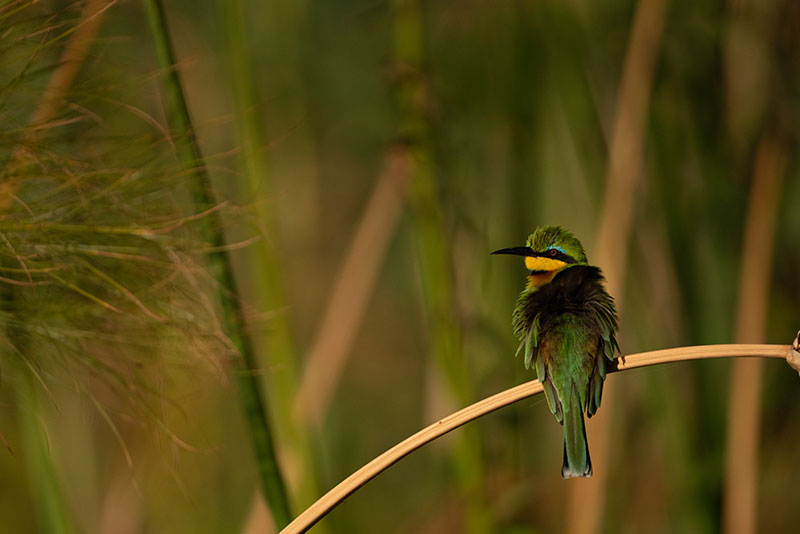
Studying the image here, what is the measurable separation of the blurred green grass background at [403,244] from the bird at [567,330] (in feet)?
0.90

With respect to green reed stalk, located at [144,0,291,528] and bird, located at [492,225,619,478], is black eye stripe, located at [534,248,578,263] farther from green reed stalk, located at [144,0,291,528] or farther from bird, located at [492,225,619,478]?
green reed stalk, located at [144,0,291,528]

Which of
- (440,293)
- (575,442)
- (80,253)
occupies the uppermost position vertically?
(80,253)

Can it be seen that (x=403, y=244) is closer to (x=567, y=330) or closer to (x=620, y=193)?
(x=620, y=193)

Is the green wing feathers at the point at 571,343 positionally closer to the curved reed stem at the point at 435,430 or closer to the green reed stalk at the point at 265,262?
the curved reed stem at the point at 435,430

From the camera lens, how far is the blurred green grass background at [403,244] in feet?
3.61

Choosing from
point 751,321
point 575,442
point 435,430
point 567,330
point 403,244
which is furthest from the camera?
point 403,244

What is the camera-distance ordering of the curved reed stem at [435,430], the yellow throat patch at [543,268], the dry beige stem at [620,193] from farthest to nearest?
1. the dry beige stem at [620,193]
2. the yellow throat patch at [543,268]
3. the curved reed stem at [435,430]

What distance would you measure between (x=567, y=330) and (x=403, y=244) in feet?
4.76

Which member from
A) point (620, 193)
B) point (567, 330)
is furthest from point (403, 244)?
point (567, 330)

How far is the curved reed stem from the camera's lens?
0.64 meters

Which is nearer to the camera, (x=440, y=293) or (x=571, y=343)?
(x=571, y=343)

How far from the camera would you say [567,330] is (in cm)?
94

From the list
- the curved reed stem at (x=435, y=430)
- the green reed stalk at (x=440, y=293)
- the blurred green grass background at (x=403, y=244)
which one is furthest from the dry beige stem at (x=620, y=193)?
the curved reed stem at (x=435, y=430)

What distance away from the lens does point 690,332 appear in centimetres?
138
